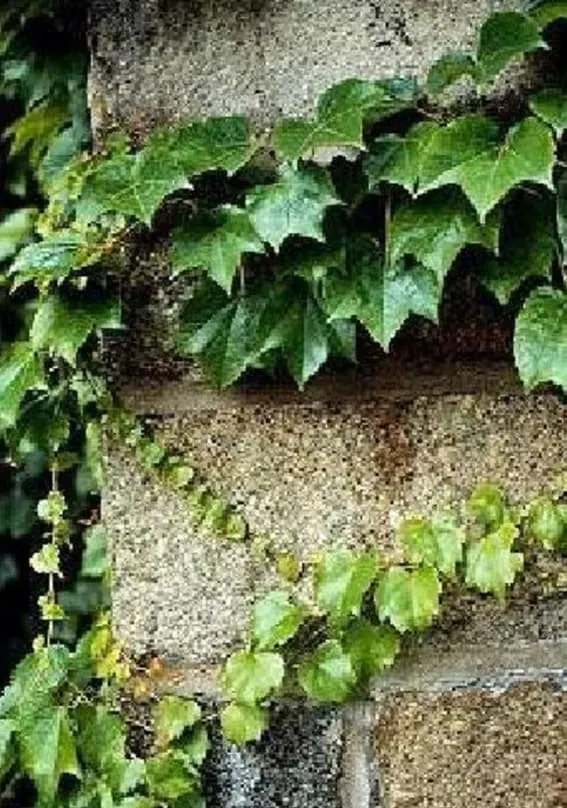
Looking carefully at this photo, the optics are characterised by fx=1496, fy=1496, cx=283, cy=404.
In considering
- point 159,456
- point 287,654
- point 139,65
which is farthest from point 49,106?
point 287,654

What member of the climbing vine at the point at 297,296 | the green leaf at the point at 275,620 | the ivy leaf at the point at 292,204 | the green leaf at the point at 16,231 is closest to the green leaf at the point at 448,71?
the climbing vine at the point at 297,296

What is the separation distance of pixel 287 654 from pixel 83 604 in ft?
3.48

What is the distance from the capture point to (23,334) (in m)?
2.21

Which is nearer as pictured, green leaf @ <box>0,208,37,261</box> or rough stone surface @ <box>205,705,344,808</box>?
rough stone surface @ <box>205,705,344,808</box>

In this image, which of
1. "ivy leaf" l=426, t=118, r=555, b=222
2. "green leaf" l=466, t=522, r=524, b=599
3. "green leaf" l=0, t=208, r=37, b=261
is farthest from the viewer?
"green leaf" l=0, t=208, r=37, b=261

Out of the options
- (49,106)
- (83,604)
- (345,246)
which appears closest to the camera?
(345,246)

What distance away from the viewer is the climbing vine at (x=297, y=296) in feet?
3.56

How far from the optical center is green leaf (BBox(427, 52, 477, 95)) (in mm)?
1087

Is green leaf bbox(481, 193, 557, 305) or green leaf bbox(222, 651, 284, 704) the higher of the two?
green leaf bbox(481, 193, 557, 305)

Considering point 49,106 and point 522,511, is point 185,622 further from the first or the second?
point 49,106

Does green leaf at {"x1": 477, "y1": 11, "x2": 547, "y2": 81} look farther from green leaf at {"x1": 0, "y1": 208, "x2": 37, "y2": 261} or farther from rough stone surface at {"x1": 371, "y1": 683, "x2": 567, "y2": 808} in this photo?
green leaf at {"x1": 0, "y1": 208, "x2": 37, "y2": 261}

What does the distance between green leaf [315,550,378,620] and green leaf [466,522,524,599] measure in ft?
0.25

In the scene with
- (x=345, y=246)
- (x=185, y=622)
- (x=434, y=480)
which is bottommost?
(x=185, y=622)

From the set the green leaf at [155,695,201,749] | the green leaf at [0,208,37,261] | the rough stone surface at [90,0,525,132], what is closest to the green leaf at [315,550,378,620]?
the green leaf at [155,695,201,749]
